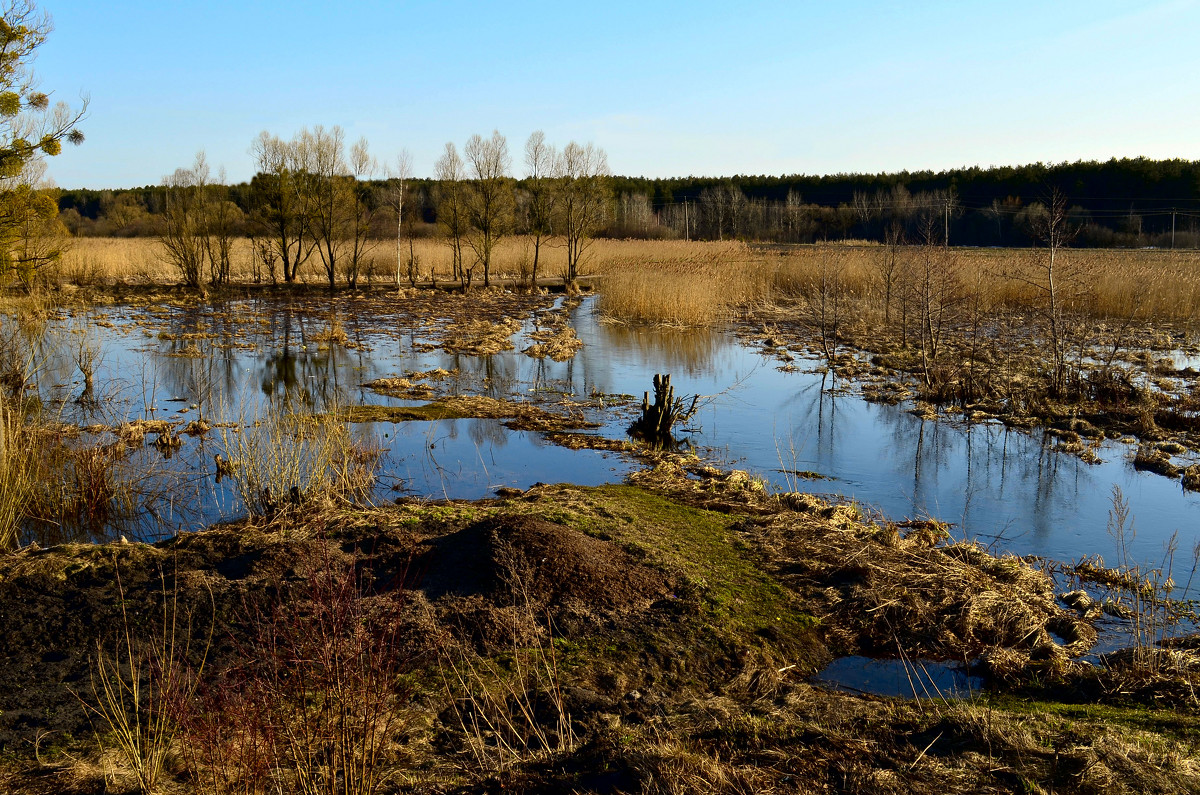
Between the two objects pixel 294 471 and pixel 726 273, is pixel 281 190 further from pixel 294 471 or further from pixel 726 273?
pixel 294 471

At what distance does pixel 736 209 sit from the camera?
57.8m

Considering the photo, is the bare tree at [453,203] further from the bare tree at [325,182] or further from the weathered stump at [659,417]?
the weathered stump at [659,417]

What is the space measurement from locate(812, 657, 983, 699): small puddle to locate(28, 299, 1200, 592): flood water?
2.67 metres

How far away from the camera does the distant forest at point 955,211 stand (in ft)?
158

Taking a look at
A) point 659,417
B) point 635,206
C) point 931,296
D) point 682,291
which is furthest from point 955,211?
point 659,417

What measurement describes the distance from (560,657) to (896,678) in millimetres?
1967

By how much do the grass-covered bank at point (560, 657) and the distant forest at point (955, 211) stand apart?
38587 millimetres

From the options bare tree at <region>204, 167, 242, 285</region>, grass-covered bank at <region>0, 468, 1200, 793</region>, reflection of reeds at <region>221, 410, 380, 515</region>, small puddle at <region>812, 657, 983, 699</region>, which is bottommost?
small puddle at <region>812, 657, 983, 699</region>

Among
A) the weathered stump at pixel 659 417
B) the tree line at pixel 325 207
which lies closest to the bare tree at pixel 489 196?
the tree line at pixel 325 207

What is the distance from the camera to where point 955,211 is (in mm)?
55156

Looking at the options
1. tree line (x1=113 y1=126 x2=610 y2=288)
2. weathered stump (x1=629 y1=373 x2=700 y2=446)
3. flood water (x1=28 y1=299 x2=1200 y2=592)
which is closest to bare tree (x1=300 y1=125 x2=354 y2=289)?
tree line (x1=113 y1=126 x2=610 y2=288)

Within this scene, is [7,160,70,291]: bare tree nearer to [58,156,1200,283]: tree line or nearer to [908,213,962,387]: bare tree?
[58,156,1200,283]: tree line

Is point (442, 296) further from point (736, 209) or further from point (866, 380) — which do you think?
point (736, 209)

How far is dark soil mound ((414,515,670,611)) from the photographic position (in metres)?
4.94
